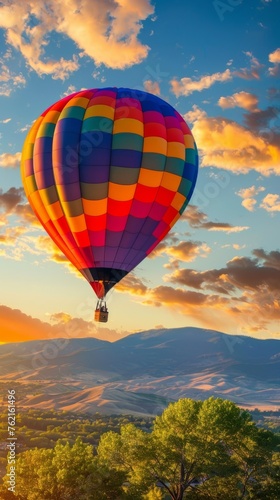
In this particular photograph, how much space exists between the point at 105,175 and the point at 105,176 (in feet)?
0.24

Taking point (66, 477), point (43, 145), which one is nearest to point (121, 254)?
point (43, 145)

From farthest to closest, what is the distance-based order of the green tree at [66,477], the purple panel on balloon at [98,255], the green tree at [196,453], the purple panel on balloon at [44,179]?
1. the purple panel on balloon at [44,179]
2. the purple panel on balloon at [98,255]
3. the green tree at [196,453]
4. the green tree at [66,477]

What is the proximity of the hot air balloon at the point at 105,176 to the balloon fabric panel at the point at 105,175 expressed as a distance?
0.07 meters

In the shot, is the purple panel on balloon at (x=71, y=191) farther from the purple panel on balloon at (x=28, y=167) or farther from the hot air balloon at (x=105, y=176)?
the purple panel on balloon at (x=28, y=167)

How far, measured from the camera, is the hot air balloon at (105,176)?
1312 inches

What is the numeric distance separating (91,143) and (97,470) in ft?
72.9

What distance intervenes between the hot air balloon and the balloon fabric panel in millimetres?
72

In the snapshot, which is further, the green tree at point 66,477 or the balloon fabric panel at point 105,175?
the balloon fabric panel at point 105,175

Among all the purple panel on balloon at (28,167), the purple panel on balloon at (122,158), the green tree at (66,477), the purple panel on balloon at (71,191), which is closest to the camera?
the green tree at (66,477)

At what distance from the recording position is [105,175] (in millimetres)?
33156

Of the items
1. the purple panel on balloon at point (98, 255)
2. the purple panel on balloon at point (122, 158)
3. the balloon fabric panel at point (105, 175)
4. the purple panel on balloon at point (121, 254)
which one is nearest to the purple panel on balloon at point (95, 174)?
the balloon fabric panel at point (105, 175)

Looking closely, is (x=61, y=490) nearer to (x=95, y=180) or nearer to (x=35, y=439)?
(x=95, y=180)

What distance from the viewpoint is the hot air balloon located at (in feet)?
109

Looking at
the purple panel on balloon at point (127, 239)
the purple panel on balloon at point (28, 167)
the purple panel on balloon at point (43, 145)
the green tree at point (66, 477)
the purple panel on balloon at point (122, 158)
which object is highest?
the purple panel on balloon at point (43, 145)
